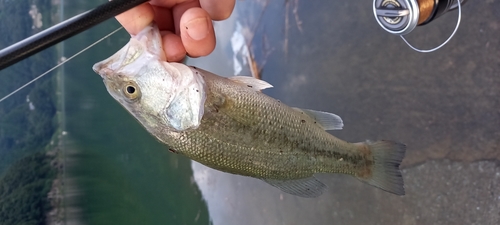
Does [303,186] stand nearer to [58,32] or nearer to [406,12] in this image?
[406,12]

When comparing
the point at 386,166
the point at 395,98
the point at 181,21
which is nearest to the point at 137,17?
the point at 181,21

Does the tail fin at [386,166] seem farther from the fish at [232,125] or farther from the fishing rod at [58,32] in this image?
the fishing rod at [58,32]

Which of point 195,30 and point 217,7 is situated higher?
point 217,7

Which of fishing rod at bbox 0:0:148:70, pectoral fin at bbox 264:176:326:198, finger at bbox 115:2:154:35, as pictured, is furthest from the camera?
pectoral fin at bbox 264:176:326:198

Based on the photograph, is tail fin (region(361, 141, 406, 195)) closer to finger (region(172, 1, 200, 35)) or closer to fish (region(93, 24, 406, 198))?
fish (region(93, 24, 406, 198))

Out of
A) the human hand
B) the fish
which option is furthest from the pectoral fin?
the human hand

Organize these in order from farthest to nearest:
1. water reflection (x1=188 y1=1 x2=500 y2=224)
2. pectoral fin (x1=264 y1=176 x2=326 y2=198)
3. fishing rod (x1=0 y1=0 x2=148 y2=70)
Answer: water reflection (x1=188 y1=1 x2=500 y2=224), pectoral fin (x1=264 y1=176 x2=326 y2=198), fishing rod (x1=0 y1=0 x2=148 y2=70)

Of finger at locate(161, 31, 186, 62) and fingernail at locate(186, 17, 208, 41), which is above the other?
fingernail at locate(186, 17, 208, 41)
